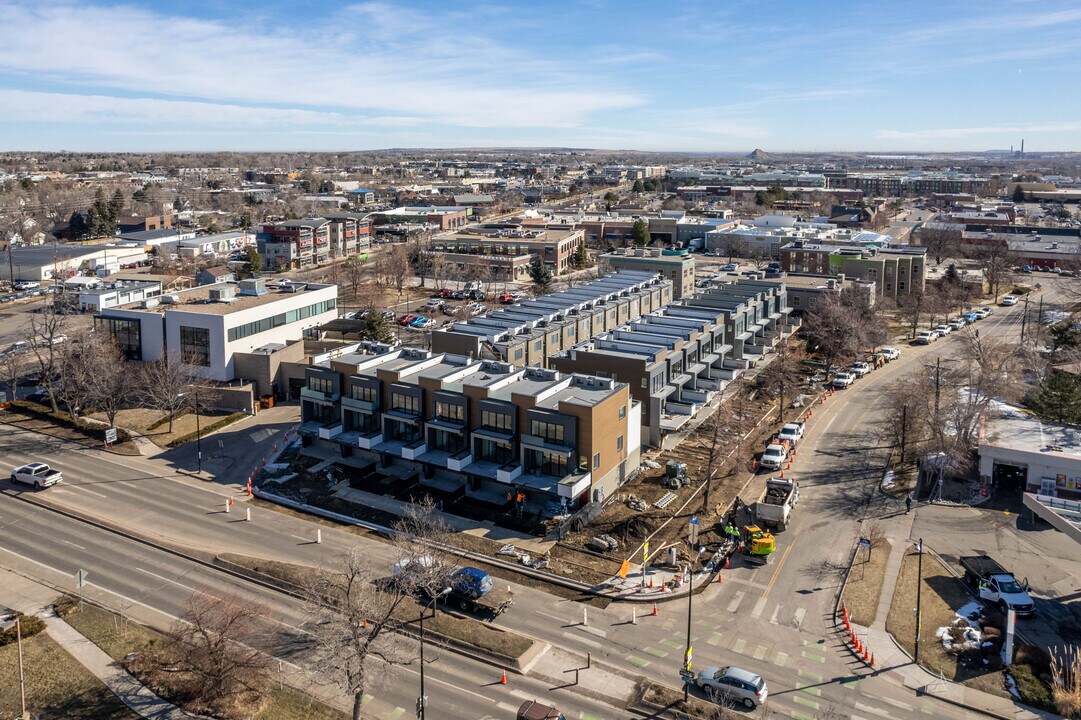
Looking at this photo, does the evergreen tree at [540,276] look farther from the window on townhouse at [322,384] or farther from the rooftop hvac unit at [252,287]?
the window on townhouse at [322,384]

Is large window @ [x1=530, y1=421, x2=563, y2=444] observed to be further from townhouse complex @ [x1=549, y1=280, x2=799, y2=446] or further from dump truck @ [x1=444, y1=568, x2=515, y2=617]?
townhouse complex @ [x1=549, y1=280, x2=799, y2=446]

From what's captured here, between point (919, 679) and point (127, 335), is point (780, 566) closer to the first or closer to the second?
point (919, 679)

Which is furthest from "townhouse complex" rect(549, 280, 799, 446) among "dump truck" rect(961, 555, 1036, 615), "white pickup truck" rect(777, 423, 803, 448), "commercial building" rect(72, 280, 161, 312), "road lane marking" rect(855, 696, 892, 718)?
"commercial building" rect(72, 280, 161, 312)

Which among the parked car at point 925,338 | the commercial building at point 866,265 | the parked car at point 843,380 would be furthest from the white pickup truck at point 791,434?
the commercial building at point 866,265

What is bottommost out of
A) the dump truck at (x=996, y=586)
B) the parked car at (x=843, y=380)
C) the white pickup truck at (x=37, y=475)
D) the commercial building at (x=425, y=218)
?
the dump truck at (x=996, y=586)

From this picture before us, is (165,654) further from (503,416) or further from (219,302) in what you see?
(219,302)
